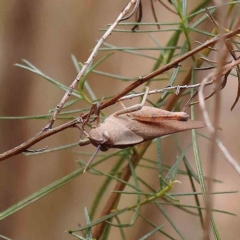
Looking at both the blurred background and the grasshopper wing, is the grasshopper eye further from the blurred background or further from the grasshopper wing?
the blurred background

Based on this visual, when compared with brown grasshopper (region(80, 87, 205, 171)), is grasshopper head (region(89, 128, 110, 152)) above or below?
below

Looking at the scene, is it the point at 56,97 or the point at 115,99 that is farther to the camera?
the point at 56,97

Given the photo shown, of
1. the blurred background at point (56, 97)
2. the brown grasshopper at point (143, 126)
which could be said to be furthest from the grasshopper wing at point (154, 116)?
the blurred background at point (56, 97)

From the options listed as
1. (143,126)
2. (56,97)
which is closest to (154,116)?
(143,126)

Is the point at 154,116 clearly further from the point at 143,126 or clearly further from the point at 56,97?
the point at 56,97

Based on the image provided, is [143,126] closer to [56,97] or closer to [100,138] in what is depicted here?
[100,138]

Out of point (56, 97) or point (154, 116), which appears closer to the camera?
point (154, 116)

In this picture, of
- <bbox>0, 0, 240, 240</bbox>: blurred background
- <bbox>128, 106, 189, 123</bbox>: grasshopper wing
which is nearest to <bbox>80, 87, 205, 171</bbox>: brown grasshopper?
<bbox>128, 106, 189, 123</bbox>: grasshopper wing
